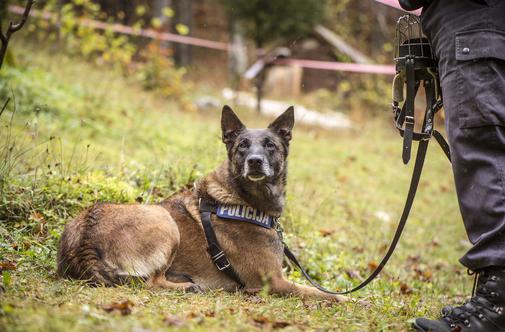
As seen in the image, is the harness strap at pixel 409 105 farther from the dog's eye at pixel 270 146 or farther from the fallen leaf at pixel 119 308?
the fallen leaf at pixel 119 308

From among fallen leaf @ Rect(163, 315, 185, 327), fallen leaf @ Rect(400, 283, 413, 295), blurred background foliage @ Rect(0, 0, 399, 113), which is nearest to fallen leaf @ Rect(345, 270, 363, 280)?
fallen leaf @ Rect(400, 283, 413, 295)

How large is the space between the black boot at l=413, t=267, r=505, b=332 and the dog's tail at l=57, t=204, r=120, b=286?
6.18 ft

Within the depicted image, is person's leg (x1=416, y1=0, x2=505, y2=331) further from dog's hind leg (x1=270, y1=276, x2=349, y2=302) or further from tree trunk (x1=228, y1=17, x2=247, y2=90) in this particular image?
tree trunk (x1=228, y1=17, x2=247, y2=90)

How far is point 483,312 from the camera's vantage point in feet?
8.20

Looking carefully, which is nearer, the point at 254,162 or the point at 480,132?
the point at 480,132

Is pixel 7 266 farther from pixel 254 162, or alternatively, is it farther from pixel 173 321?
pixel 254 162

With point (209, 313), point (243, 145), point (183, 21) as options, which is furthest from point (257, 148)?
point (183, 21)

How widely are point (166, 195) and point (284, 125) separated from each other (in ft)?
5.07

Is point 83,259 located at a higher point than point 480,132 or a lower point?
lower

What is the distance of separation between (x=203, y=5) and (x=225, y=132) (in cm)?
1850

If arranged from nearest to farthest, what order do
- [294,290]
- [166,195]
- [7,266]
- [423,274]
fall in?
1. [7,266]
2. [294,290]
3. [166,195]
4. [423,274]

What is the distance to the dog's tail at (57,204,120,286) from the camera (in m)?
2.99

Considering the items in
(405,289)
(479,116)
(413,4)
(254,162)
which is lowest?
(405,289)

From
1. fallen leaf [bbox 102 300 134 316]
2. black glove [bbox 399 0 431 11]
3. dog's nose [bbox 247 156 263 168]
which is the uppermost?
black glove [bbox 399 0 431 11]
